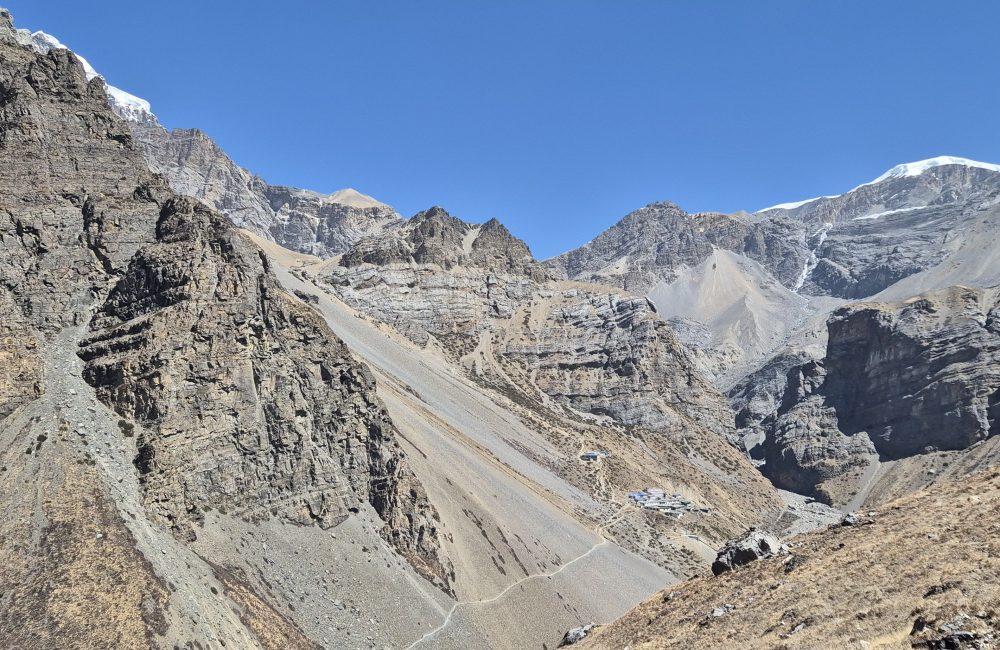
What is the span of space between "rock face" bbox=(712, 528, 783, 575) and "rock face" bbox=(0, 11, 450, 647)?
28.2m

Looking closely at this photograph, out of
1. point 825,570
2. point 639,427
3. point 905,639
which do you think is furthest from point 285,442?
point 639,427

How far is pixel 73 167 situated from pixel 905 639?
265ft

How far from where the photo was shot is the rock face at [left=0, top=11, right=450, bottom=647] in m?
42.3

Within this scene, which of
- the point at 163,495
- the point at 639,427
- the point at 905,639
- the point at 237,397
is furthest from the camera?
the point at 639,427

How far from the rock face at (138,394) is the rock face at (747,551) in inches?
1112

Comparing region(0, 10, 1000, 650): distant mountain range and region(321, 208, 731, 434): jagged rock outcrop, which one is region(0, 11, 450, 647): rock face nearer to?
region(0, 10, 1000, 650): distant mountain range

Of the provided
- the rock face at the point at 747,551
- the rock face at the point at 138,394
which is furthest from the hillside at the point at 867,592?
the rock face at the point at 138,394

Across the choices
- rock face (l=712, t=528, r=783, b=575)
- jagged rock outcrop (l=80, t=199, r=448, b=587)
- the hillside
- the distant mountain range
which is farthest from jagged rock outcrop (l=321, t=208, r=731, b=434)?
the hillside

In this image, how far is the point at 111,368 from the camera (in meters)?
57.2

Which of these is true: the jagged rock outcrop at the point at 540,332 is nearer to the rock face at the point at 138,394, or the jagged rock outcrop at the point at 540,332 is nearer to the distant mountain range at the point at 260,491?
the distant mountain range at the point at 260,491

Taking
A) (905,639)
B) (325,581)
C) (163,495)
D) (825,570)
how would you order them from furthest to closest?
(325,581) < (163,495) < (825,570) < (905,639)

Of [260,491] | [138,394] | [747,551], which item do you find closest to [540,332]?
[260,491]

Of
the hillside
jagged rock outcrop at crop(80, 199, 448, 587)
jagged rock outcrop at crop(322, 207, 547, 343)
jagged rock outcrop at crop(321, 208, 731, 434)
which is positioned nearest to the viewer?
the hillside

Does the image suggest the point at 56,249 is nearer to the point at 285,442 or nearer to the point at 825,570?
the point at 285,442
